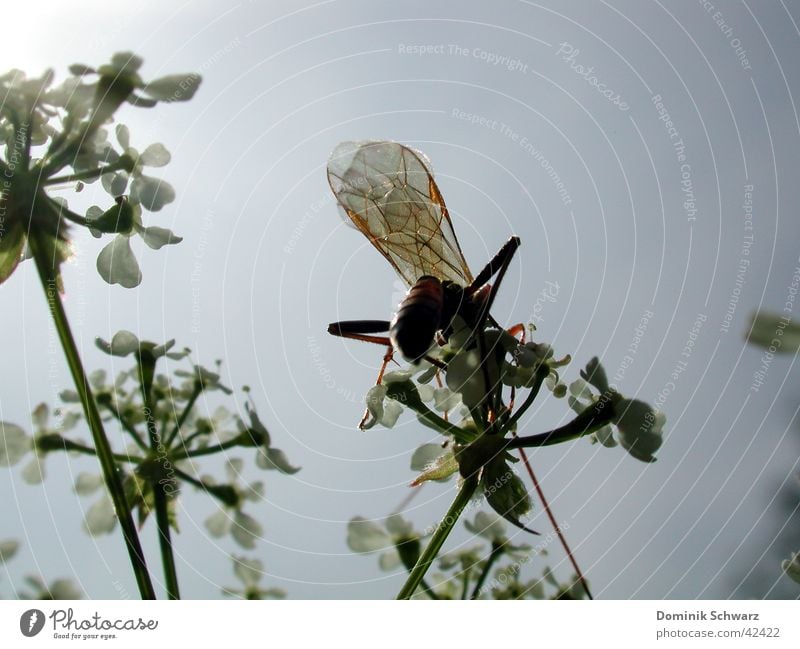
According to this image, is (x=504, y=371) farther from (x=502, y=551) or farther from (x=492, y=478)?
(x=502, y=551)

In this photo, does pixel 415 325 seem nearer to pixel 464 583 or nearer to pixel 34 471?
pixel 464 583

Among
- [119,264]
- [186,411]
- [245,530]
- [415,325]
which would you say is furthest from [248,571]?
[415,325]

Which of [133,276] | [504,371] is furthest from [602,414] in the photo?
[133,276]

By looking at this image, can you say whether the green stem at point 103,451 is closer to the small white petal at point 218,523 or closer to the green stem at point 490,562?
the small white petal at point 218,523

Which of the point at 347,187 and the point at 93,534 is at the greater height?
the point at 347,187

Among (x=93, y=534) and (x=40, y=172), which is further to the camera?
(x=93, y=534)

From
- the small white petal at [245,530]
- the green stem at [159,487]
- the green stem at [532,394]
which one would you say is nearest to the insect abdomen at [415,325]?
the green stem at [532,394]

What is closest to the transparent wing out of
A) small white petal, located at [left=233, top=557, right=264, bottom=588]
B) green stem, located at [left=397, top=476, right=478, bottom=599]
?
green stem, located at [left=397, top=476, right=478, bottom=599]
